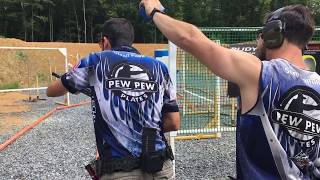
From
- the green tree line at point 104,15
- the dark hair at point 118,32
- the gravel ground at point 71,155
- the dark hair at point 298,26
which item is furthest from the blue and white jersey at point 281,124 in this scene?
the green tree line at point 104,15

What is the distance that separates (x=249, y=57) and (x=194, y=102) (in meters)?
7.88

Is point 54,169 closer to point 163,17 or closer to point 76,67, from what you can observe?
point 76,67

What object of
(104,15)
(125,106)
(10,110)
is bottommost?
(10,110)

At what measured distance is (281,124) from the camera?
1.96m

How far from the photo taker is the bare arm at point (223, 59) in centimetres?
187

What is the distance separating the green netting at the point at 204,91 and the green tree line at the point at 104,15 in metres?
45.3

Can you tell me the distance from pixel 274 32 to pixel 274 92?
0.26 metres

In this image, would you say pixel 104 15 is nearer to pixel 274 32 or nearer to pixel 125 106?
pixel 125 106

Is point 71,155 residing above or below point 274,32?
below

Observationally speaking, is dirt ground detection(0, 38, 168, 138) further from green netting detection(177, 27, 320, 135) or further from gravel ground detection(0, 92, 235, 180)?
green netting detection(177, 27, 320, 135)

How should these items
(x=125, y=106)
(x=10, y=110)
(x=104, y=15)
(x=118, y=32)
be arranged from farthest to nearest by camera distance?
1. (x=104, y=15)
2. (x=10, y=110)
3. (x=118, y=32)
4. (x=125, y=106)

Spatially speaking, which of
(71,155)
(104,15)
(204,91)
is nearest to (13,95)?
(204,91)

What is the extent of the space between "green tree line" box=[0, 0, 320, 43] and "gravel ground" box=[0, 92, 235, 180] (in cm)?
4547

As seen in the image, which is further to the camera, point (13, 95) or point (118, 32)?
point (13, 95)
